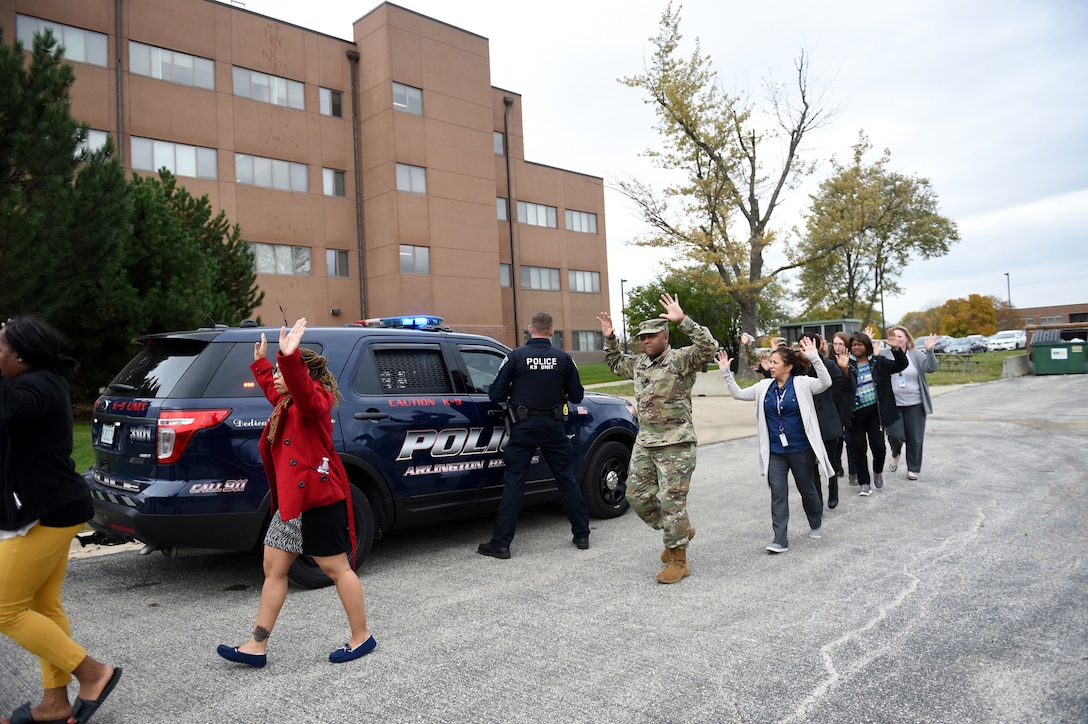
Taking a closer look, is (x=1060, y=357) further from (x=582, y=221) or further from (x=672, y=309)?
(x=672, y=309)

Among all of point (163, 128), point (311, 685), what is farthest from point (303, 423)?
point (163, 128)

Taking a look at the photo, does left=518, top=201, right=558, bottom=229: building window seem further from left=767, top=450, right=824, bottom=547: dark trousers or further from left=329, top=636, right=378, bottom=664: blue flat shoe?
left=329, top=636, right=378, bottom=664: blue flat shoe

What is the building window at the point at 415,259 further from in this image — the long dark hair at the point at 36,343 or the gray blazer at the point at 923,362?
the long dark hair at the point at 36,343

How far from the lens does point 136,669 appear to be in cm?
391

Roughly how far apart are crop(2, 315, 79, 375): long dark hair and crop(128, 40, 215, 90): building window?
89.9 feet

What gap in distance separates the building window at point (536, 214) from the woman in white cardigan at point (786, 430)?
1443 inches

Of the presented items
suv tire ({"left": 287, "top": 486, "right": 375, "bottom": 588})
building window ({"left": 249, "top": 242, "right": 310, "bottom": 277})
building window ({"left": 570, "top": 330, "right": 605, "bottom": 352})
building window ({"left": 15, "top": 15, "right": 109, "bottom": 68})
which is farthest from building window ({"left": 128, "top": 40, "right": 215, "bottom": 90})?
suv tire ({"left": 287, "top": 486, "right": 375, "bottom": 588})

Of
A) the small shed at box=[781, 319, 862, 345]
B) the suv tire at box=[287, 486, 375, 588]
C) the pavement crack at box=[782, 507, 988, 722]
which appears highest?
the small shed at box=[781, 319, 862, 345]

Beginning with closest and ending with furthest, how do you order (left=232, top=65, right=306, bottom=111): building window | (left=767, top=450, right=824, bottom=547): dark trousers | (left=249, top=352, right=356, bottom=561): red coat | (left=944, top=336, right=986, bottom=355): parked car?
(left=249, top=352, right=356, bottom=561): red coat
(left=767, top=450, right=824, bottom=547): dark trousers
(left=232, top=65, right=306, bottom=111): building window
(left=944, top=336, right=986, bottom=355): parked car

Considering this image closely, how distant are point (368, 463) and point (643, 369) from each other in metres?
2.19

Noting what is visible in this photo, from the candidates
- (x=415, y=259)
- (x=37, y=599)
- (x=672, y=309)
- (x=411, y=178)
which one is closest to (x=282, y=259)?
(x=415, y=259)

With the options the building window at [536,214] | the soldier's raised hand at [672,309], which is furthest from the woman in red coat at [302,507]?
the building window at [536,214]

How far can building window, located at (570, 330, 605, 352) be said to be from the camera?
46.0 metres

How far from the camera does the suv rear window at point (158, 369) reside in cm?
509
